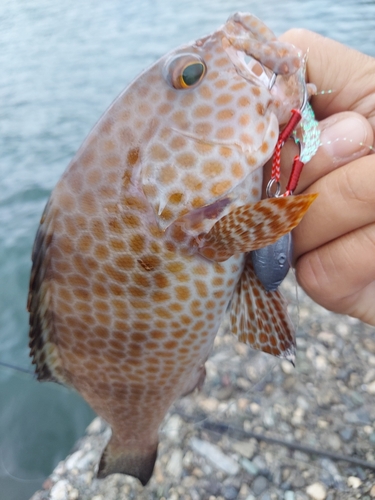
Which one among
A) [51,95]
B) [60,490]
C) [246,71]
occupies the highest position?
[246,71]

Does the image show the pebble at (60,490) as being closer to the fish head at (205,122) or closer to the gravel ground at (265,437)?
the gravel ground at (265,437)

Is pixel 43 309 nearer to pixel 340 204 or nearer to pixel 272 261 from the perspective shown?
pixel 272 261

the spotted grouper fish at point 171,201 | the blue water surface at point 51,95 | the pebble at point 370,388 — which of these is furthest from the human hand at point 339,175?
the blue water surface at point 51,95

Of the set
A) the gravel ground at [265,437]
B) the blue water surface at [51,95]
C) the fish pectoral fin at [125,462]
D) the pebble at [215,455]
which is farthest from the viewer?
the blue water surface at [51,95]

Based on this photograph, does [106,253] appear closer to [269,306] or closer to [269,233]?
[269,233]

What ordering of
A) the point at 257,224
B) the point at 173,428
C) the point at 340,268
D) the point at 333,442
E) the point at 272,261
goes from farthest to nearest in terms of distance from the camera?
the point at 173,428
the point at 333,442
the point at 340,268
the point at 272,261
the point at 257,224

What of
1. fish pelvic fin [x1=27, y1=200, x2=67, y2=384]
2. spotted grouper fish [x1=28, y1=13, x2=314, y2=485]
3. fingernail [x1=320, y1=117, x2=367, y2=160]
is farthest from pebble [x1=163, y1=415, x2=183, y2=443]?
fingernail [x1=320, y1=117, x2=367, y2=160]

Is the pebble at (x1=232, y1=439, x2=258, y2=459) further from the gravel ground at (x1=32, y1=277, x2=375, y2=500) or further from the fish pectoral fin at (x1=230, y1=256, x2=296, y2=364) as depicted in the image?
the fish pectoral fin at (x1=230, y1=256, x2=296, y2=364)

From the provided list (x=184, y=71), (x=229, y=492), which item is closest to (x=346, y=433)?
(x=229, y=492)
